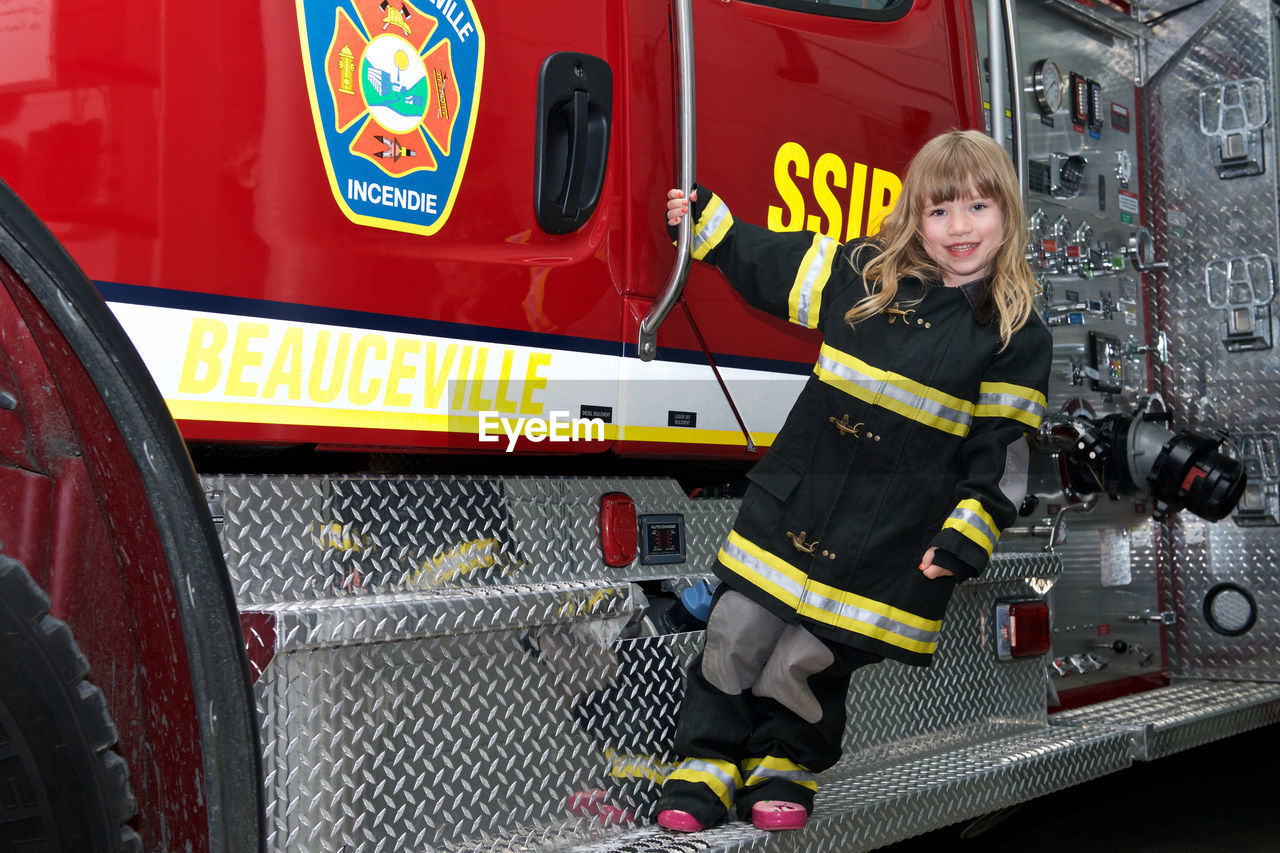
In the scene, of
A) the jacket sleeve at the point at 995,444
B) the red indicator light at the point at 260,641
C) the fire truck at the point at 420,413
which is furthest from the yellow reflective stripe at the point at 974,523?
the red indicator light at the point at 260,641

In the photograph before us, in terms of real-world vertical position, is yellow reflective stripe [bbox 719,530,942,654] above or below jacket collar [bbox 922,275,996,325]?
below

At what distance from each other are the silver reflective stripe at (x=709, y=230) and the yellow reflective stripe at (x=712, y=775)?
888 millimetres

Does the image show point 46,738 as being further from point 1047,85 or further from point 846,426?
point 1047,85

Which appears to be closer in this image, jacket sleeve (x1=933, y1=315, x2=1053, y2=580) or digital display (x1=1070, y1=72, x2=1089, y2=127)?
jacket sleeve (x1=933, y1=315, x2=1053, y2=580)

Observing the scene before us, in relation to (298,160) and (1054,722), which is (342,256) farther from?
(1054,722)

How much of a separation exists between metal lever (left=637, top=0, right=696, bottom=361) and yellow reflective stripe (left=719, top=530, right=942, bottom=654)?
0.45 meters

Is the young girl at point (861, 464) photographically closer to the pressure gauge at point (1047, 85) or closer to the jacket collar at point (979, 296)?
the jacket collar at point (979, 296)

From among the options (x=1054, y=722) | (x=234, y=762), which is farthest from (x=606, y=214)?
(x=1054, y=722)

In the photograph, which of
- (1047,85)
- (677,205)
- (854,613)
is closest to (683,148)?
(677,205)

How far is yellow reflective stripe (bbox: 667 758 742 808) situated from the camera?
6.83ft

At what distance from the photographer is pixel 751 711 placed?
2242 millimetres

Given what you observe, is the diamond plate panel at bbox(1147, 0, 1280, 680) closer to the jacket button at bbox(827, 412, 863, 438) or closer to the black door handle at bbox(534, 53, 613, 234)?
the jacket button at bbox(827, 412, 863, 438)

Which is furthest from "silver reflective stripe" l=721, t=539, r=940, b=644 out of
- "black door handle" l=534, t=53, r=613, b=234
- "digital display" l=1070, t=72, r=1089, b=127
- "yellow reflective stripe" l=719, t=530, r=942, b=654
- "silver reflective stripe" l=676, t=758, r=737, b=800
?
"digital display" l=1070, t=72, r=1089, b=127

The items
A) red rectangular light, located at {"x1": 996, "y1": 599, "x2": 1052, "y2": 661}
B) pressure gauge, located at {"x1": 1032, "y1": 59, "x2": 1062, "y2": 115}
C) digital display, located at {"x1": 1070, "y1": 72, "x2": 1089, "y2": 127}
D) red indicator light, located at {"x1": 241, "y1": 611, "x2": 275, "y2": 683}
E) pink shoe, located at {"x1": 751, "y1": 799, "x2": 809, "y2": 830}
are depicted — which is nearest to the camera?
red indicator light, located at {"x1": 241, "y1": 611, "x2": 275, "y2": 683}
